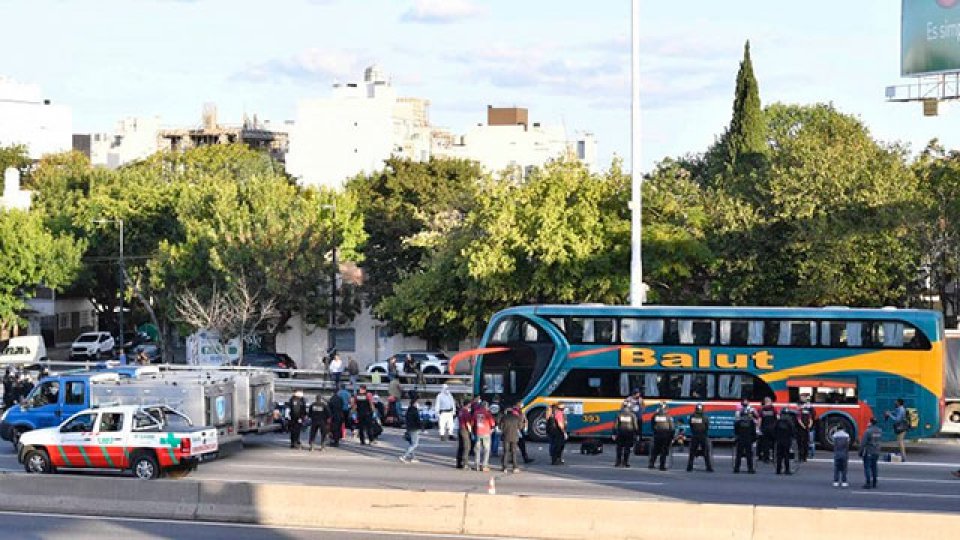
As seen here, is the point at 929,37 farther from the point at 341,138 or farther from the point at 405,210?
the point at 341,138

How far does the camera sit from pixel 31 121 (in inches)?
5138

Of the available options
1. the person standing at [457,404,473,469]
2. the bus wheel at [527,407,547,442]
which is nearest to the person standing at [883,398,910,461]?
the bus wheel at [527,407,547,442]

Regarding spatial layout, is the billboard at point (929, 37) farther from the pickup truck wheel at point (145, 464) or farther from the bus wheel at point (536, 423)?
the pickup truck wheel at point (145, 464)

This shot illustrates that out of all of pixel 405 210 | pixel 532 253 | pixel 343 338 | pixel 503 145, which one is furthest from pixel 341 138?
pixel 532 253

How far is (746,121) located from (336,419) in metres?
48.0

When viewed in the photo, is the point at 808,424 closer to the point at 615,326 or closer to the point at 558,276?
the point at 615,326

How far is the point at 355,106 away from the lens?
382ft

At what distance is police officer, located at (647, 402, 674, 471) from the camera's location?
106ft

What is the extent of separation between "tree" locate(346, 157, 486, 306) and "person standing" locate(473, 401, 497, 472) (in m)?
29.5

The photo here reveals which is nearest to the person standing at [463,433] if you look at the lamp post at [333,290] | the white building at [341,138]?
the lamp post at [333,290]

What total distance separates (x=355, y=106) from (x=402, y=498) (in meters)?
94.3

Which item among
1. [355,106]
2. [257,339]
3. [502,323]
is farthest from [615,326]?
[355,106]

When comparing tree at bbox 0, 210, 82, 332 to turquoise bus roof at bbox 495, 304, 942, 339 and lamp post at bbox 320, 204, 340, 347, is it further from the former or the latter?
turquoise bus roof at bbox 495, 304, 942, 339

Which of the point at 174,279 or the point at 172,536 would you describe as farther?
the point at 174,279
